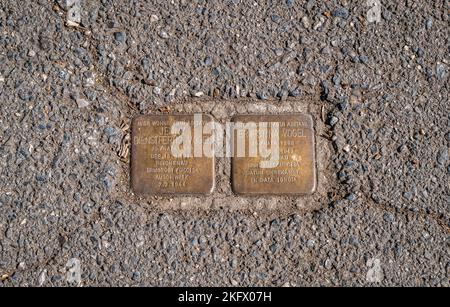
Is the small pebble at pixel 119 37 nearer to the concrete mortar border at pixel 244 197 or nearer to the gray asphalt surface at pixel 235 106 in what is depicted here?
the gray asphalt surface at pixel 235 106

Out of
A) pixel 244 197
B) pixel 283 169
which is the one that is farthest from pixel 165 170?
pixel 283 169

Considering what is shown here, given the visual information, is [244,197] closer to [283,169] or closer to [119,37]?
[283,169]

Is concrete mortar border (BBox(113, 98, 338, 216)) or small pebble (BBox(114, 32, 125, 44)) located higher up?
small pebble (BBox(114, 32, 125, 44))

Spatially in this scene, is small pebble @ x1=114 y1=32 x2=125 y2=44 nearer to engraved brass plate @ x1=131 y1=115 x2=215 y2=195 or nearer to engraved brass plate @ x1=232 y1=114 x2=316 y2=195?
engraved brass plate @ x1=131 y1=115 x2=215 y2=195

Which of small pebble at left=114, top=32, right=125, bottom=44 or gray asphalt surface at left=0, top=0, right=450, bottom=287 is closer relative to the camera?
gray asphalt surface at left=0, top=0, right=450, bottom=287

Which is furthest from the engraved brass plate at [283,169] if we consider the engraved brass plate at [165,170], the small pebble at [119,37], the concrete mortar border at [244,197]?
the small pebble at [119,37]

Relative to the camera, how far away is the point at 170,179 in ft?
7.16

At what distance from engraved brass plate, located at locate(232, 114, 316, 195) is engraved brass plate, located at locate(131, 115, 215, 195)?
15 cm

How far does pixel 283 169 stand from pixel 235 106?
38 centimetres

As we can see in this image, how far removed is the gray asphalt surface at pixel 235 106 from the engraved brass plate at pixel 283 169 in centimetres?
10

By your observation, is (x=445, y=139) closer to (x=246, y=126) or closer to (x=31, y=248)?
(x=246, y=126)

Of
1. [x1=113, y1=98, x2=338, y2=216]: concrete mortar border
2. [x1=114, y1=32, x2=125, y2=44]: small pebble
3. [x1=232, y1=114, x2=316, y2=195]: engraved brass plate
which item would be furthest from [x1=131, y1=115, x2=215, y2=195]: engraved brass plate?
[x1=114, y1=32, x2=125, y2=44]: small pebble

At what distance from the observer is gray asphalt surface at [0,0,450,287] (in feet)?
6.98

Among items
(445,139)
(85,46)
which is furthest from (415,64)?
(85,46)
